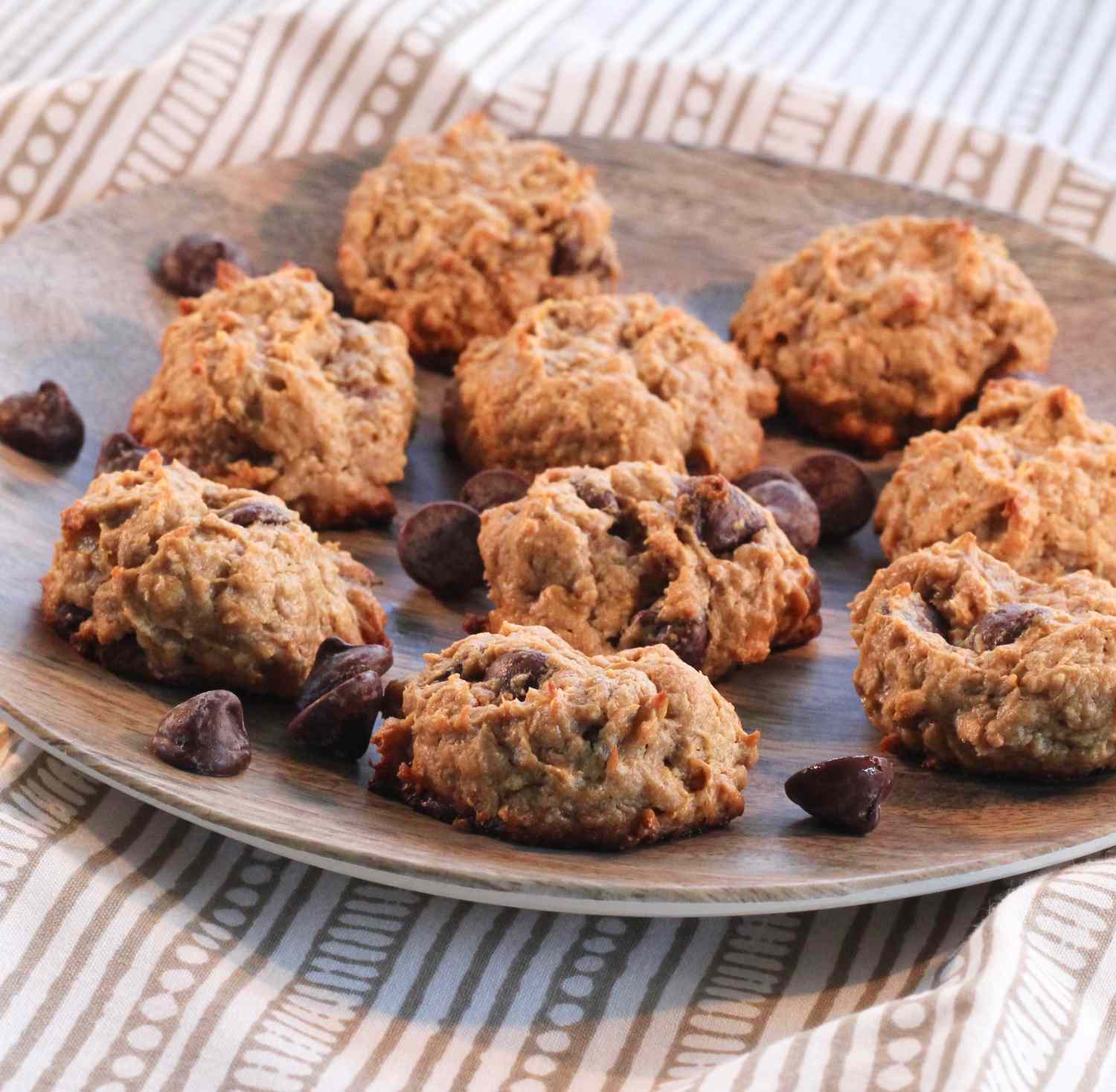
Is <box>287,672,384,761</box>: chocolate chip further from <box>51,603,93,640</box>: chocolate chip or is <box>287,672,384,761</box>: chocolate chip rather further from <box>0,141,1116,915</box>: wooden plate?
<box>51,603,93,640</box>: chocolate chip

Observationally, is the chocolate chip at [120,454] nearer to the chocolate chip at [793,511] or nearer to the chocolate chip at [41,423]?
the chocolate chip at [41,423]

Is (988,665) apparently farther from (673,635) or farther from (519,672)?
(519,672)

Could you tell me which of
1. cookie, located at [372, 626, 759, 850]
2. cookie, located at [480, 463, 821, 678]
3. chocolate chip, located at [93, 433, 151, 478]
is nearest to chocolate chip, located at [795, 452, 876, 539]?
cookie, located at [480, 463, 821, 678]

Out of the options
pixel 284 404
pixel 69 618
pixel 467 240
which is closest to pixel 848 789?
pixel 69 618

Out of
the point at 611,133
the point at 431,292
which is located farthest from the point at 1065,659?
the point at 611,133

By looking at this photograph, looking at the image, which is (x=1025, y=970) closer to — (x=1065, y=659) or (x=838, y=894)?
(x=838, y=894)

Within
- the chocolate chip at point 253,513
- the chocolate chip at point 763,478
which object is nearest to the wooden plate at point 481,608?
the chocolate chip at point 763,478
